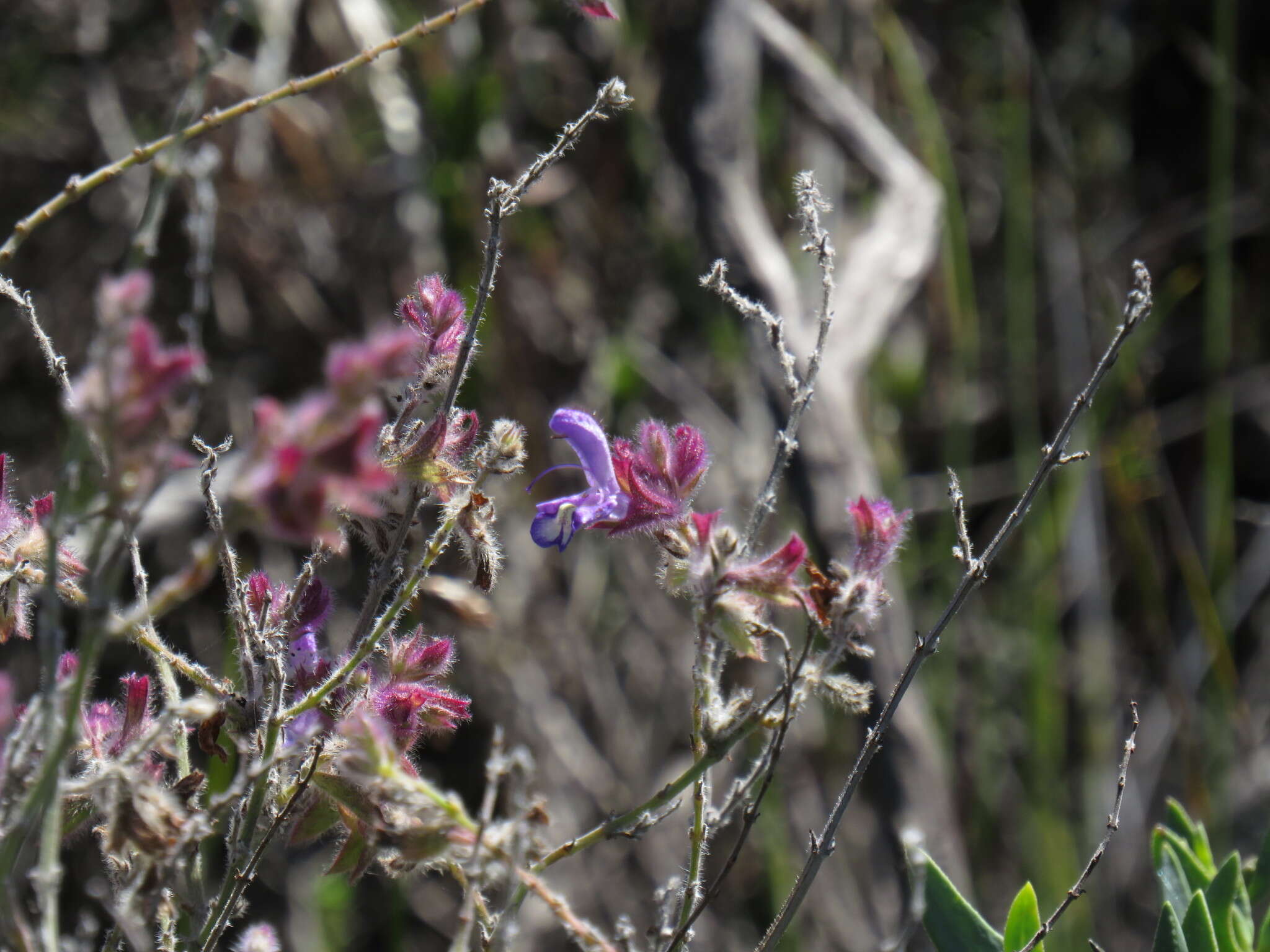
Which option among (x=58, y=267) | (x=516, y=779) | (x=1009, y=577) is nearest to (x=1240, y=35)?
(x=1009, y=577)

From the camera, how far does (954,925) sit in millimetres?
754

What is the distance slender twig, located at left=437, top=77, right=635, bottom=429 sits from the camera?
25.2 inches

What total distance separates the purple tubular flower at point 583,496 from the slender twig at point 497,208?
4.5 inches

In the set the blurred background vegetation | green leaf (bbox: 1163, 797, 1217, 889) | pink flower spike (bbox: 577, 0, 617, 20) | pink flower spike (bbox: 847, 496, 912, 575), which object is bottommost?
green leaf (bbox: 1163, 797, 1217, 889)

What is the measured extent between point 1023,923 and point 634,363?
1652 millimetres

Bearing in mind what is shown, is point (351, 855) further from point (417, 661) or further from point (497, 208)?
point (497, 208)

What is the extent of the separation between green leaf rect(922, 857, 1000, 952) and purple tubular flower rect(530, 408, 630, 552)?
32cm

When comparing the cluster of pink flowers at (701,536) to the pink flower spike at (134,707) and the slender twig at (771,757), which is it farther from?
the pink flower spike at (134,707)

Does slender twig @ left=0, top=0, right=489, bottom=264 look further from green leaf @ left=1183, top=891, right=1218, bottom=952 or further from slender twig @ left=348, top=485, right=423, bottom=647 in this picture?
green leaf @ left=1183, top=891, right=1218, bottom=952

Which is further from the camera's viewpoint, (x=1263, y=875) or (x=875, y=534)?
(x=1263, y=875)

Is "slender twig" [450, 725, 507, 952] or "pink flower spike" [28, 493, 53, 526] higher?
"pink flower spike" [28, 493, 53, 526]

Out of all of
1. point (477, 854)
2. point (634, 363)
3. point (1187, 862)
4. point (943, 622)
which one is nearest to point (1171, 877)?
point (1187, 862)

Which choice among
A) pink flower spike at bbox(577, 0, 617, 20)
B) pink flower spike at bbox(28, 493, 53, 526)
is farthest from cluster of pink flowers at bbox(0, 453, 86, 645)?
pink flower spike at bbox(577, 0, 617, 20)

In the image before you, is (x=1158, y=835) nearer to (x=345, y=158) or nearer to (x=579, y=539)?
(x=579, y=539)
